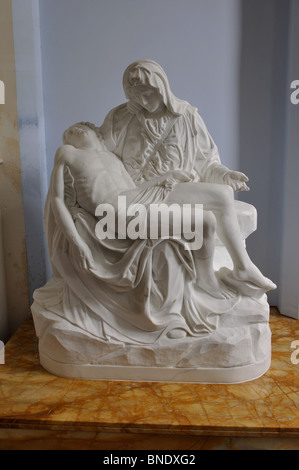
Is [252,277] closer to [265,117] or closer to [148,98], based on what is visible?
[148,98]

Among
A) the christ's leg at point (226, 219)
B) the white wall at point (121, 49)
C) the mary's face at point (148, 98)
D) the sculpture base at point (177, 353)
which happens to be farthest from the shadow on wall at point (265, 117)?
the sculpture base at point (177, 353)

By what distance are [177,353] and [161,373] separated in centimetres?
17

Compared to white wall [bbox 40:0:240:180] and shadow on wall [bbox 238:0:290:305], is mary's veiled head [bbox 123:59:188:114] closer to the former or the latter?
white wall [bbox 40:0:240:180]

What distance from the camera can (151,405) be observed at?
2.54 metres

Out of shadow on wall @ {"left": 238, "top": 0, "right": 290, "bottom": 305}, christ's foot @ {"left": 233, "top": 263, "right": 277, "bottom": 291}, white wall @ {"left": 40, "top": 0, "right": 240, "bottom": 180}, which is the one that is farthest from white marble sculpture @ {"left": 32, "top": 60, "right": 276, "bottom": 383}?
shadow on wall @ {"left": 238, "top": 0, "right": 290, "bottom": 305}

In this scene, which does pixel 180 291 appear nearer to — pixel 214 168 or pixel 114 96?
pixel 214 168

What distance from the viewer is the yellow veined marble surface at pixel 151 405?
237 centimetres

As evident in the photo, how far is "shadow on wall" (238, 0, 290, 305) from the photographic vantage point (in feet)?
12.8

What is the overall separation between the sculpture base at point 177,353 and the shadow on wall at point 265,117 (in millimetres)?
1538

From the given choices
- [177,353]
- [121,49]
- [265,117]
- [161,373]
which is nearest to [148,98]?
[121,49]

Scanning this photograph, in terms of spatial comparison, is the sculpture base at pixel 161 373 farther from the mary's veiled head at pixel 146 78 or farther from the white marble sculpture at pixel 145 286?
the mary's veiled head at pixel 146 78

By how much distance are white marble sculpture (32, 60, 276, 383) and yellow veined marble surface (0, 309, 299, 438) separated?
10 cm

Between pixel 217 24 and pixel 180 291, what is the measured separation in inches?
95.3

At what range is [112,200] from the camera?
278 centimetres
